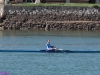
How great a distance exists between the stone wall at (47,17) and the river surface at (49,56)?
16.0 feet

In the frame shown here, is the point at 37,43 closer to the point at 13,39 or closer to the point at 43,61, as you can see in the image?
the point at 13,39

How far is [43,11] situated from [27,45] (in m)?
18.1

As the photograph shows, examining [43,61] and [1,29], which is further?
[1,29]

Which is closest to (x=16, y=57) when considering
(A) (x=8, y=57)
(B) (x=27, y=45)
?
(A) (x=8, y=57)

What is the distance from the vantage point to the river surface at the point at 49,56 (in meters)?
42.8

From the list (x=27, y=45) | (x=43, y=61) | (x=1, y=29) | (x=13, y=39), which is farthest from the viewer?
(x=1, y=29)

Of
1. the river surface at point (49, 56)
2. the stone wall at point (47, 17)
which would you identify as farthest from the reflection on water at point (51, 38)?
the stone wall at point (47, 17)

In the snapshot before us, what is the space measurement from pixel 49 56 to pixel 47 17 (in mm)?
25544

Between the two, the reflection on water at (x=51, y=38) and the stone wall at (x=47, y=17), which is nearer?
the reflection on water at (x=51, y=38)

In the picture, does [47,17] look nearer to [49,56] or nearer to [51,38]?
[51,38]

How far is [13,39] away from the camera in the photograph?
2418 inches

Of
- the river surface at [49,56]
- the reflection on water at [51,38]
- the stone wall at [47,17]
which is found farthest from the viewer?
the stone wall at [47,17]

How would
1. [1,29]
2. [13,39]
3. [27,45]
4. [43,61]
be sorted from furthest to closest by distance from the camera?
[1,29] < [13,39] < [27,45] < [43,61]

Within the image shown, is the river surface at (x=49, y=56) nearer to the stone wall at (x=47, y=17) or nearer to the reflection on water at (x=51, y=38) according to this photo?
the reflection on water at (x=51, y=38)
